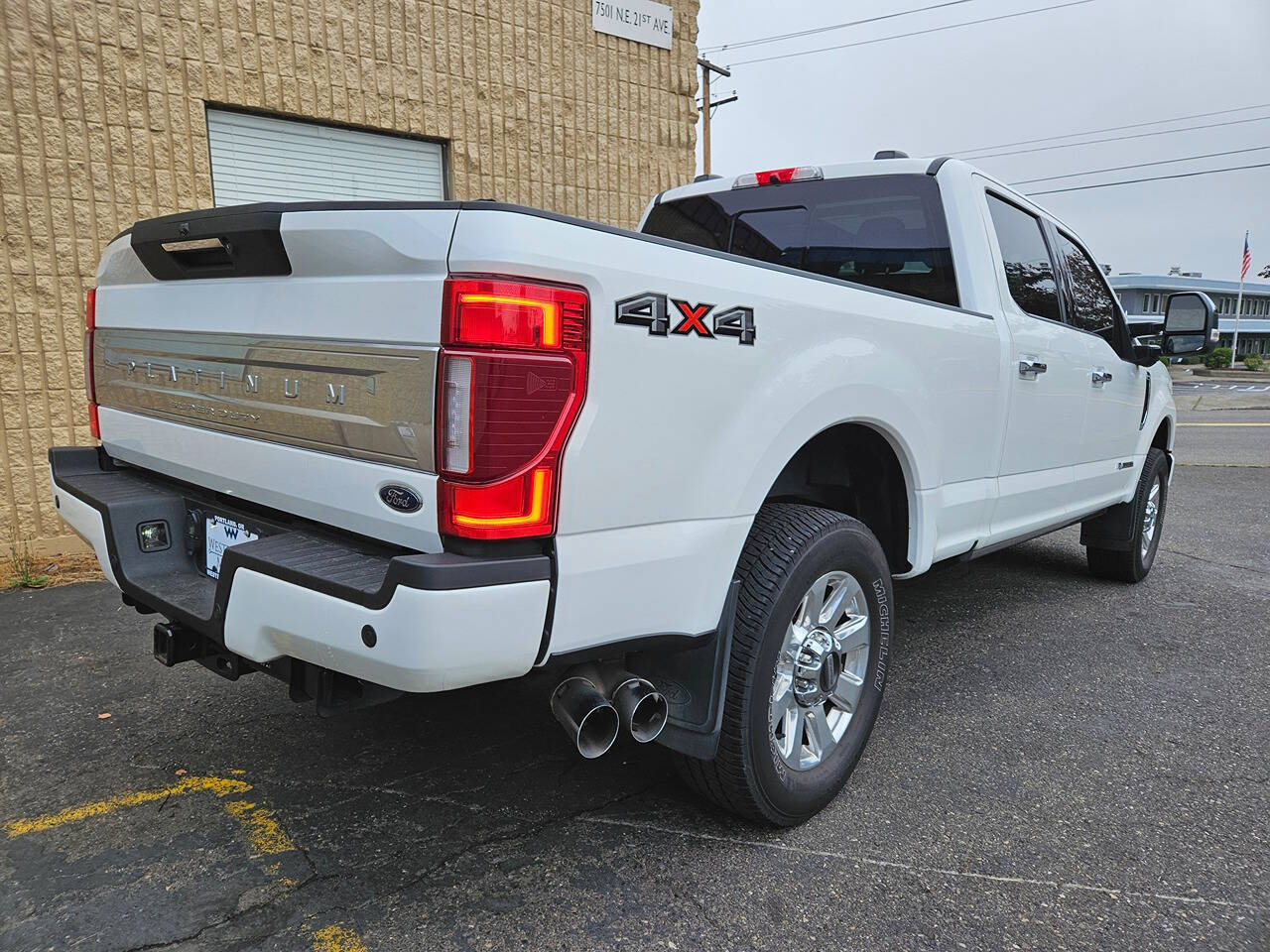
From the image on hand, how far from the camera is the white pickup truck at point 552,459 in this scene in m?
1.83

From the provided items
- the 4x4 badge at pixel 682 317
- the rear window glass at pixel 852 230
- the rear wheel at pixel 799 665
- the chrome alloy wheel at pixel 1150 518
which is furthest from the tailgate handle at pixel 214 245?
Answer: the chrome alloy wheel at pixel 1150 518

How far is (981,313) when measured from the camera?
342 cm

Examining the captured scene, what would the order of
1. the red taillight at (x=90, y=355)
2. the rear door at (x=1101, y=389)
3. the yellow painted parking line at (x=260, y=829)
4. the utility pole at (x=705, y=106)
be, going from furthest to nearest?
the utility pole at (x=705, y=106) < the rear door at (x=1101, y=389) < the red taillight at (x=90, y=355) < the yellow painted parking line at (x=260, y=829)

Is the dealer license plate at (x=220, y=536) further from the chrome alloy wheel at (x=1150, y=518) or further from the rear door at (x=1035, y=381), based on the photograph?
the chrome alloy wheel at (x=1150, y=518)

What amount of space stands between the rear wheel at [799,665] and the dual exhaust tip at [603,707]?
0.76 feet

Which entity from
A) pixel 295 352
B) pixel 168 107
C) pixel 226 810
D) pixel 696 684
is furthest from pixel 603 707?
pixel 168 107

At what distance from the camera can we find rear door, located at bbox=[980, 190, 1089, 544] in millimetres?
3674

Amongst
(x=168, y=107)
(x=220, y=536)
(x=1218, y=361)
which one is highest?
(x=168, y=107)

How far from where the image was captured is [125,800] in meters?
2.83

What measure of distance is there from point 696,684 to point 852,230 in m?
2.20

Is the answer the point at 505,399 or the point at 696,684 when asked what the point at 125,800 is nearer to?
the point at 696,684

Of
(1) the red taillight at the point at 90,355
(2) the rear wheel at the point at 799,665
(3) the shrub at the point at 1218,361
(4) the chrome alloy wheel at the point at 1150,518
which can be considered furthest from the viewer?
(3) the shrub at the point at 1218,361

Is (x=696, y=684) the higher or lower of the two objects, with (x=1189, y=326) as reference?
lower

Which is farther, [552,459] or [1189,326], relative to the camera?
[1189,326]
